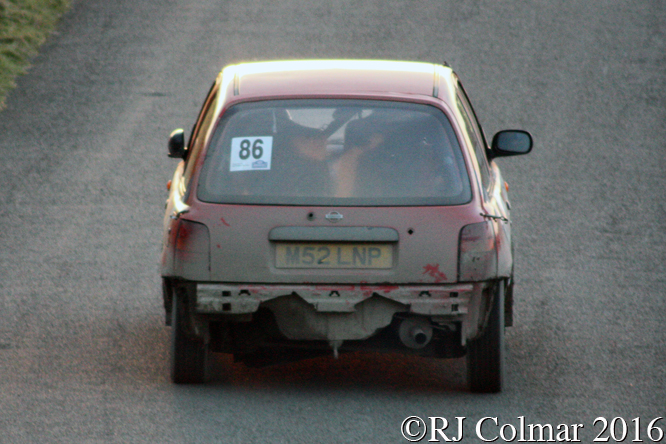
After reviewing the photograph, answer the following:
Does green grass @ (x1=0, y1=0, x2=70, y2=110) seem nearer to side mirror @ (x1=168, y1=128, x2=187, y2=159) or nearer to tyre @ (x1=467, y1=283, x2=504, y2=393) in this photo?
side mirror @ (x1=168, y1=128, x2=187, y2=159)

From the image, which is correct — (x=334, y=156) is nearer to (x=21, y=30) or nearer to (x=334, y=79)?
(x=334, y=79)

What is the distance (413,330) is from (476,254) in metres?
0.52

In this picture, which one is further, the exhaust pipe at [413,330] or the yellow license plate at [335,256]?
the exhaust pipe at [413,330]

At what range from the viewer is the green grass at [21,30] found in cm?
1572

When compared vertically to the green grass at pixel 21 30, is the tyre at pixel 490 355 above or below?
below

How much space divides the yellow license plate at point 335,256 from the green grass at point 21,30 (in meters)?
9.86

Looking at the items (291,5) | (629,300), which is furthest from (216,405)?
(291,5)

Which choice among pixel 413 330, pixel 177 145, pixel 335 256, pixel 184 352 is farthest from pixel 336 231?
pixel 177 145

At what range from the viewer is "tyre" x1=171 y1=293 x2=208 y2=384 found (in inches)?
238

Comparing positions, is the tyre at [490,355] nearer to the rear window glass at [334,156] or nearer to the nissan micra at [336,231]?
the nissan micra at [336,231]

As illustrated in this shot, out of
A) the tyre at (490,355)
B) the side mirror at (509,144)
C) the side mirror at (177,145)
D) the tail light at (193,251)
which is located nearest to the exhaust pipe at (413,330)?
the tyre at (490,355)

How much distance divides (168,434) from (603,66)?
1248 cm

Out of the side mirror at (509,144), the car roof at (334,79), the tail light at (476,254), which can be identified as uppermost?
the car roof at (334,79)

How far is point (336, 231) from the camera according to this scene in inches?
227
